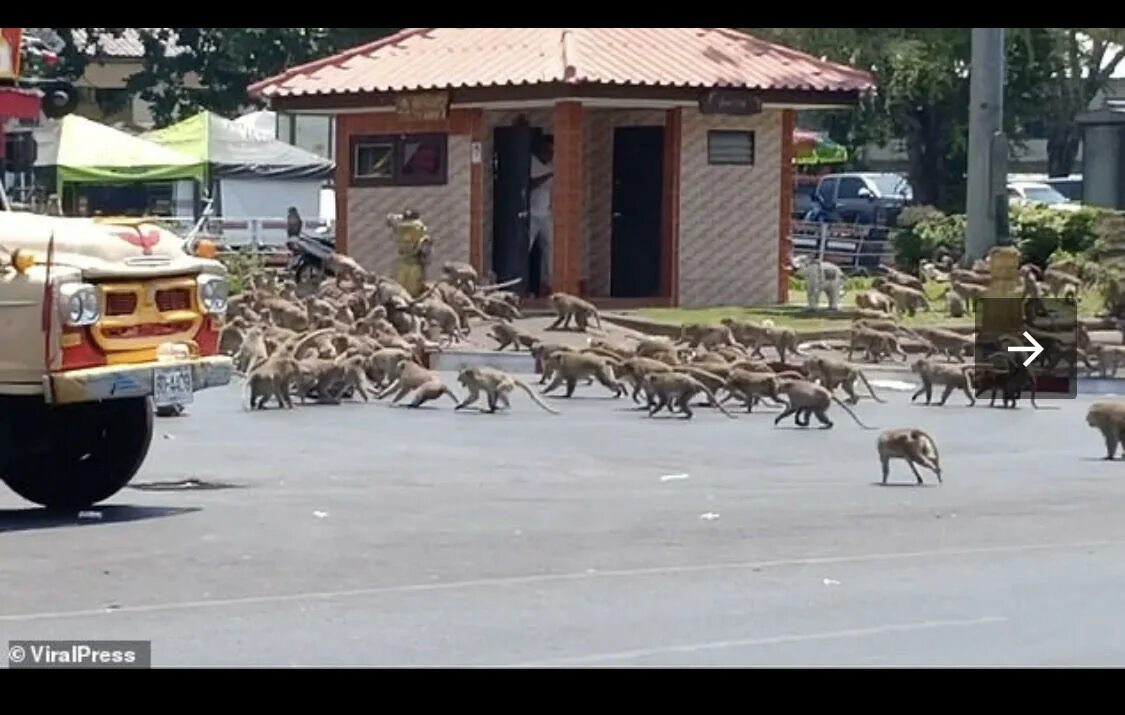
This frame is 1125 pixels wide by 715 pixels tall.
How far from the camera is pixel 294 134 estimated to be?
192 feet

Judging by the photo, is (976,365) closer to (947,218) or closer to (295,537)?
(295,537)

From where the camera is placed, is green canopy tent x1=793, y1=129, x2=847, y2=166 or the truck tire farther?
green canopy tent x1=793, y1=129, x2=847, y2=166

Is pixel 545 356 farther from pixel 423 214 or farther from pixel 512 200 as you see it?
pixel 423 214

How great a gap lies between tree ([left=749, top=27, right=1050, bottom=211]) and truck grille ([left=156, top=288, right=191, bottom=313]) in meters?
26.7

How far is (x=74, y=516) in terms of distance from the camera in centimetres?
1434

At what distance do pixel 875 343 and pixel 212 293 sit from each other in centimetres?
1190

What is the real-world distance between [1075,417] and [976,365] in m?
1.78

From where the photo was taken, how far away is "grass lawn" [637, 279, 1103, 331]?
28.4 meters

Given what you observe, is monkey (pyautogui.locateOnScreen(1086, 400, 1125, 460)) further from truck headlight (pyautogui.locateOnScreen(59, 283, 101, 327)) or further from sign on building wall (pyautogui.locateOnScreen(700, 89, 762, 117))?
sign on building wall (pyautogui.locateOnScreen(700, 89, 762, 117))

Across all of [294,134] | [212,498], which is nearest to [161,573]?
→ [212,498]

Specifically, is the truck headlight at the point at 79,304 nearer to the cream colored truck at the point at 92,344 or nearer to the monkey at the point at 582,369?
the cream colored truck at the point at 92,344

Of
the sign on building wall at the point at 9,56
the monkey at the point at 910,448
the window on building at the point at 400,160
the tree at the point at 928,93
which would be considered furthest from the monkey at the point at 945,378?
the tree at the point at 928,93

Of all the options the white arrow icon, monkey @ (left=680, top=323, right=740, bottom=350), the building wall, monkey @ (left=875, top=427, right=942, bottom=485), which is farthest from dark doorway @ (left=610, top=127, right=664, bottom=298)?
monkey @ (left=875, top=427, right=942, bottom=485)

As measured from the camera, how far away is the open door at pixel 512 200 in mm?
32594
